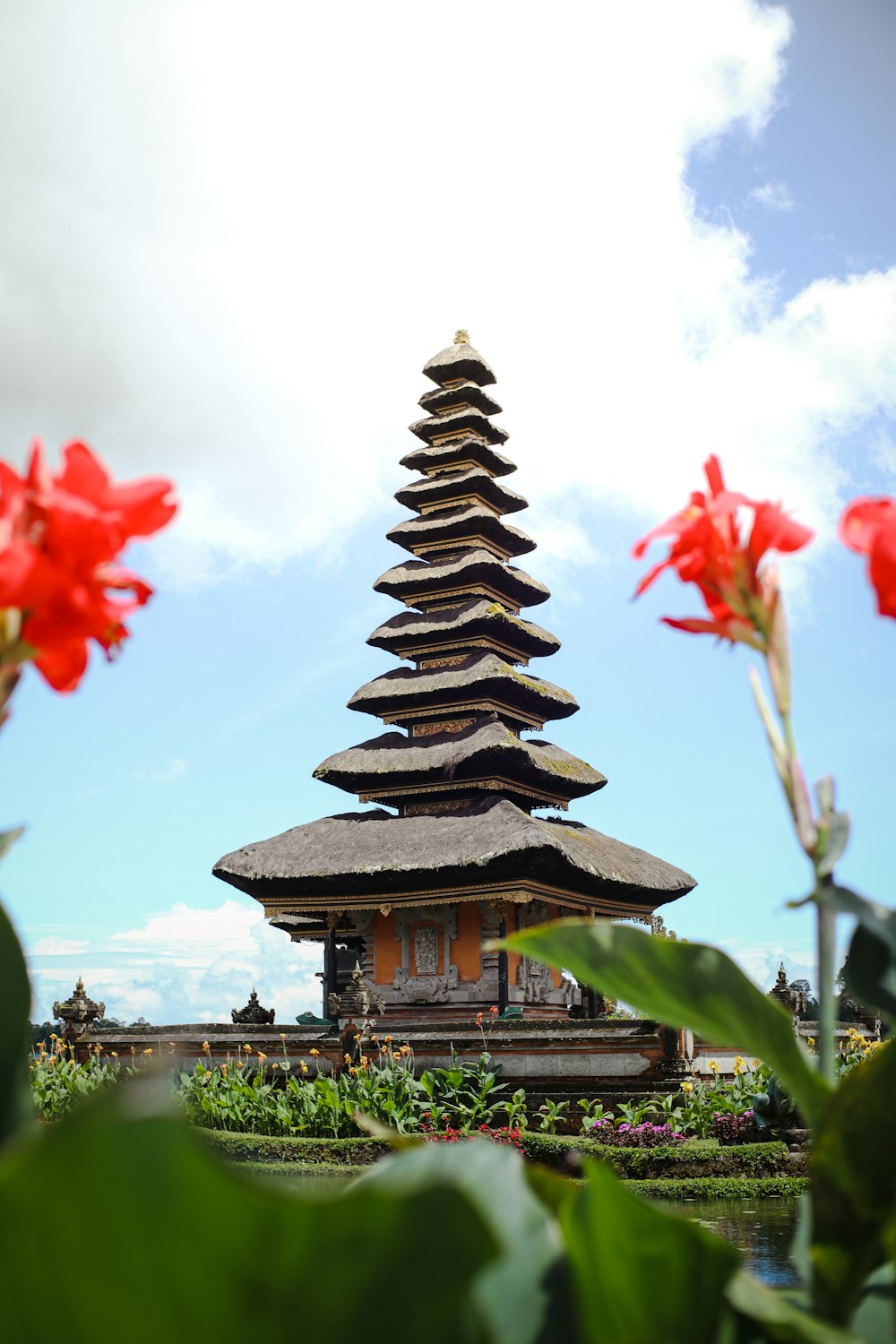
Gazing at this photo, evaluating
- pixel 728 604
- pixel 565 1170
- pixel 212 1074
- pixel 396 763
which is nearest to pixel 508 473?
pixel 396 763

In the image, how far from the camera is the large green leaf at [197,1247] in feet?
1.88

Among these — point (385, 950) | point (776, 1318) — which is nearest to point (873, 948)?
point (776, 1318)

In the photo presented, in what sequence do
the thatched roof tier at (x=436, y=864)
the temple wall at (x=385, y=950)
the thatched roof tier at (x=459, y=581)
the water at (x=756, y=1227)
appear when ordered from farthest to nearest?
the thatched roof tier at (x=459, y=581), the temple wall at (x=385, y=950), the thatched roof tier at (x=436, y=864), the water at (x=756, y=1227)

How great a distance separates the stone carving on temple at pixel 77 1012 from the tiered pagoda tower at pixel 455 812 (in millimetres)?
3743

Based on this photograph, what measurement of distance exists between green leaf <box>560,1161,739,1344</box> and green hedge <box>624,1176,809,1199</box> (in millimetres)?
9357

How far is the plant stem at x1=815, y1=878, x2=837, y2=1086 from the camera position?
1116mm

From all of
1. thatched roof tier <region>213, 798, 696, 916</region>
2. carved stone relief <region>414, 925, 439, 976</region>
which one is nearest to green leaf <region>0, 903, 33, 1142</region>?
thatched roof tier <region>213, 798, 696, 916</region>

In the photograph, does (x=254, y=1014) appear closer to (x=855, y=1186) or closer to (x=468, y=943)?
(x=468, y=943)

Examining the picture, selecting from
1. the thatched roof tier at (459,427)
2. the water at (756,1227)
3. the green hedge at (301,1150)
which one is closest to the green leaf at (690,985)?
the water at (756,1227)

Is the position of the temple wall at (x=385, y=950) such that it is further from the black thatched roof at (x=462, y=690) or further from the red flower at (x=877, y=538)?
the red flower at (x=877, y=538)

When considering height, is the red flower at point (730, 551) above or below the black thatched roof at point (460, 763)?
below

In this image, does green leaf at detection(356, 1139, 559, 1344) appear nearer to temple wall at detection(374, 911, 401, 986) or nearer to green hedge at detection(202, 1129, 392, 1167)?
green hedge at detection(202, 1129, 392, 1167)

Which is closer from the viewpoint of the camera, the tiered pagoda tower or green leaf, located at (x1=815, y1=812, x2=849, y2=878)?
green leaf, located at (x1=815, y1=812, x2=849, y2=878)

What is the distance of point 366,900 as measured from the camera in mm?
19266
